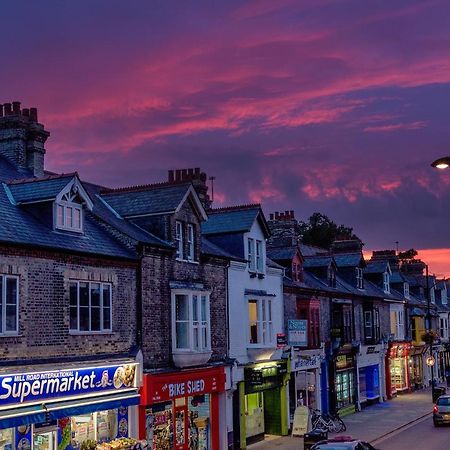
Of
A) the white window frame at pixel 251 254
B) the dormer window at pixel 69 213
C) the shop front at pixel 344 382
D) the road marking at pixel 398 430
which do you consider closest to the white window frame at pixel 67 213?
the dormer window at pixel 69 213

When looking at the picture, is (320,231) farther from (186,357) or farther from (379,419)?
(186,357)

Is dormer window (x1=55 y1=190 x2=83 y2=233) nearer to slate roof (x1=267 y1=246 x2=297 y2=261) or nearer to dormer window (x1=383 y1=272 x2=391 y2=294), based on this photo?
slate roof (x1=267 y1=246 x2=297 y2=261)

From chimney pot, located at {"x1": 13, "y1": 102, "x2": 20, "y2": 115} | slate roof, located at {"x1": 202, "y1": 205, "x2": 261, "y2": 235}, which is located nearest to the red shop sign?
slate roof, located at {"x1": 202, "y1": 205, "x2": 261, "y2": 235}

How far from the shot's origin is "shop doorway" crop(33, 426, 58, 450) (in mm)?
19422

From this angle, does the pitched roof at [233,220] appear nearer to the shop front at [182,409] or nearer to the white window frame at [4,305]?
the shop front at [182,409]

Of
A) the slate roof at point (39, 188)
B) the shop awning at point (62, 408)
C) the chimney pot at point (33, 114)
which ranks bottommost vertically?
the shop awning at point (62, 408)

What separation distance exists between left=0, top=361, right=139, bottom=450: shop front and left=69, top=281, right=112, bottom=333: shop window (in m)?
1.21

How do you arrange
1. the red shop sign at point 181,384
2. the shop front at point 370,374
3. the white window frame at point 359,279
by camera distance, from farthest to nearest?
the white window frame at point 359,279 < the shop front at point 370,374 < the red shop sign at point 181,384

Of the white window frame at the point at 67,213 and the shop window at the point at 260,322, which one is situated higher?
the white window frame at the point at 67,213

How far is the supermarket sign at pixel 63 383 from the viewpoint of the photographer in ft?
58.9

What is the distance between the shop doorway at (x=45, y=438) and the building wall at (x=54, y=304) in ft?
6.75

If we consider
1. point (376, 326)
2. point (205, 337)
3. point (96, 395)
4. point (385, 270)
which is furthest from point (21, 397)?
point (385, 270)

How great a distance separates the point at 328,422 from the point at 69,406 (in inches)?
669

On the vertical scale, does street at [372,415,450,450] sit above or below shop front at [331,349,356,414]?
below
